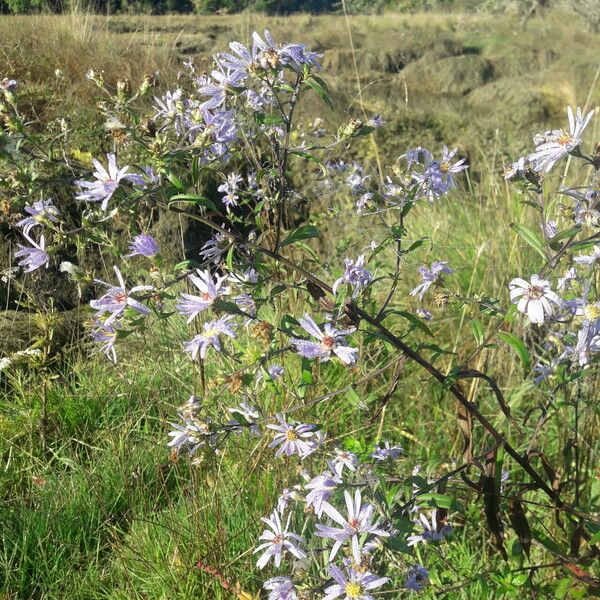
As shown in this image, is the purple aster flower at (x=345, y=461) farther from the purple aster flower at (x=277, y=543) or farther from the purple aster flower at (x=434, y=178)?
the purple aster flower at (x=434, y=178)

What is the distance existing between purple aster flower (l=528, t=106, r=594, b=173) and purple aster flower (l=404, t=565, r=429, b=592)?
799 millimetres

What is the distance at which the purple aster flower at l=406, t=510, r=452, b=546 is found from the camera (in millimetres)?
1470

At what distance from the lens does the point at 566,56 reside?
47.7 ft

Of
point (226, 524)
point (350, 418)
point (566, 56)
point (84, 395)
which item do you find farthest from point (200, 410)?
point (566, 56)

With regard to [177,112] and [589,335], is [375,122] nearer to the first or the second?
[177,112]

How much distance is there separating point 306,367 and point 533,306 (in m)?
0.42

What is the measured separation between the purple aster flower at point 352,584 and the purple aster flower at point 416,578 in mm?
184

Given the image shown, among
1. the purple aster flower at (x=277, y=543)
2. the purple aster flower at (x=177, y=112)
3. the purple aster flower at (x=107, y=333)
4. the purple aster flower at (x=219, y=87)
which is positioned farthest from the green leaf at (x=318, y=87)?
the purple aster flower at (x=277, y=543)

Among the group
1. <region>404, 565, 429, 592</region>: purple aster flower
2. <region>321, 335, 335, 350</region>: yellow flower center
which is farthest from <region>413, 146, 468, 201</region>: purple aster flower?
<region>404, 565, 429, 592</region>: purple aster flower

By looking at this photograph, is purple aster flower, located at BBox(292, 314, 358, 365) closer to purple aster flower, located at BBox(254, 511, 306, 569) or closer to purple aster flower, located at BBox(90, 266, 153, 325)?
purple aster flower, located at BBox(90, 266, 153, 325)

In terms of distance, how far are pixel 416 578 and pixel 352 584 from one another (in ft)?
0.77

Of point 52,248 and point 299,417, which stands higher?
point 52,248

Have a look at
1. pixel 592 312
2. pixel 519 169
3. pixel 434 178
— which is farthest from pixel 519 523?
pixel 434 178

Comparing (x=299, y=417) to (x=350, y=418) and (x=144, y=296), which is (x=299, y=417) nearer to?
(x=350, y=418)
